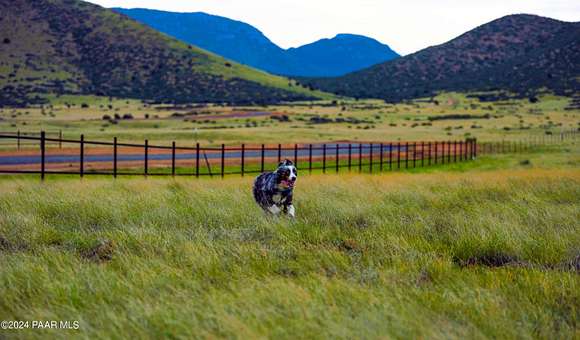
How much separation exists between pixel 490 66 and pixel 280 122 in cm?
9654

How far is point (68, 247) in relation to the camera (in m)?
9.82

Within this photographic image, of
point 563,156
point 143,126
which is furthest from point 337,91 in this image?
point 563,156

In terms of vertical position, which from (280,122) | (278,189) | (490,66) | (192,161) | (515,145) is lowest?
(192,161)

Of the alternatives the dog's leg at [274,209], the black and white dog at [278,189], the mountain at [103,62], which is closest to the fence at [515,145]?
the black and white dog at [278,189]

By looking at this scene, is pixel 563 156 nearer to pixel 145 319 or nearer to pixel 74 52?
pixel 145 319

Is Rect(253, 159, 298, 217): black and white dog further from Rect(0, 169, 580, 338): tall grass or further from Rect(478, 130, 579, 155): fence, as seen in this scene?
Rect(478, 130, 579, 155): fence

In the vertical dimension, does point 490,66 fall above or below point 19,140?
above

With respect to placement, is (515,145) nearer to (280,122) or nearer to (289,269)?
(280,122)

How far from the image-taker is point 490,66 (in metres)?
165

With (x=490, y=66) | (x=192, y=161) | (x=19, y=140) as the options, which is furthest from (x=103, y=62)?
(x=192, y=161)

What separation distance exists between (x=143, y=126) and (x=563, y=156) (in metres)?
43.8

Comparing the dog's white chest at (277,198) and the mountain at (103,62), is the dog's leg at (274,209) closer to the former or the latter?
the dog's white chest at (277,198)

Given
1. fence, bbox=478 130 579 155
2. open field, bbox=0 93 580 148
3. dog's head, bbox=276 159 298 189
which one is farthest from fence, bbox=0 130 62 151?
fence, bbox=478 130 579 155

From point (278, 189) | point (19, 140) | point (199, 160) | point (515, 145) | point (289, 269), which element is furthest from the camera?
point (515, 145)
